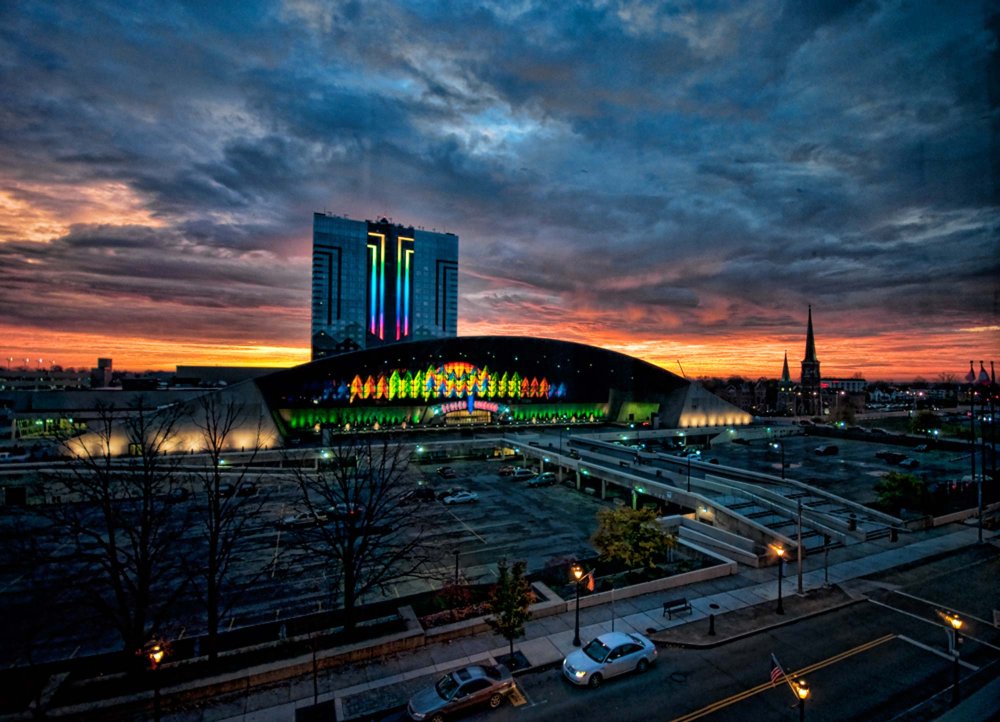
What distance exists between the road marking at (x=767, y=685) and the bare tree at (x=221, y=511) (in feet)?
54.3

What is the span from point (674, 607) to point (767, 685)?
16.4ft

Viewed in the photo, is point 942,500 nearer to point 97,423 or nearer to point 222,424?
point 222,424

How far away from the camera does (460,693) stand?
14938mm

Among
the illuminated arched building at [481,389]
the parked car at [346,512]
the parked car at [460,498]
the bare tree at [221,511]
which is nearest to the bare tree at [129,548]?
the bare tree at [221,511]

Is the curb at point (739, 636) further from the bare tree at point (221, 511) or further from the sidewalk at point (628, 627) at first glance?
the bare tree at point (221, 511)

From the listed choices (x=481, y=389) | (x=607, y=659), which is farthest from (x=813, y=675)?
(x=481, y=389)

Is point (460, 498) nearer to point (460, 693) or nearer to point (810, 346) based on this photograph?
point (460, 693)

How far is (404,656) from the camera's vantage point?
1831 centimetres

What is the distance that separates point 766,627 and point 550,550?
43.0 ft

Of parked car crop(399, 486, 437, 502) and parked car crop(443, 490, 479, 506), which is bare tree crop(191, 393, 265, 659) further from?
parked car crop(443, 490, 479, 506)

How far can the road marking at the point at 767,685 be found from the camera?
15.0m

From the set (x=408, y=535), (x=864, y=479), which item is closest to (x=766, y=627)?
(x=408, y=535)

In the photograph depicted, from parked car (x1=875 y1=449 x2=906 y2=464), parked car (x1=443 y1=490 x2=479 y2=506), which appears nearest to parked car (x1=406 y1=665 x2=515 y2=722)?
parked car (x1=443 y1=490 x2=479 y2=506)

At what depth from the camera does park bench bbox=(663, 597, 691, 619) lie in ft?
69.1
